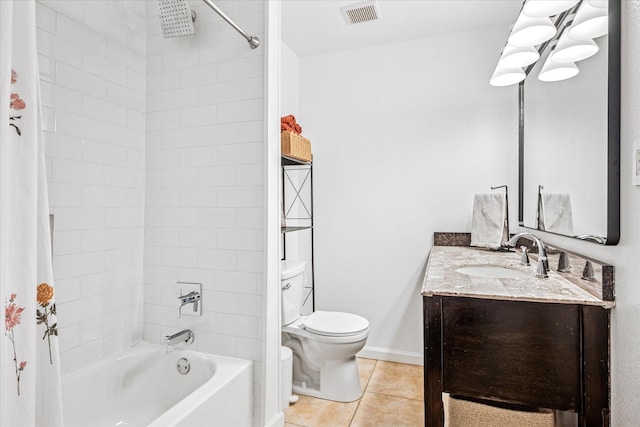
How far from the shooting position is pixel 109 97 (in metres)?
1.80

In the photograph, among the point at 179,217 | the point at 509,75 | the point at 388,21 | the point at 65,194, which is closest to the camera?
the point at 65,194

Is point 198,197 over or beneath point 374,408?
over

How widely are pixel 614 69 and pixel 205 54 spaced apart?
1742 mm

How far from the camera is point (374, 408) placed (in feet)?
7.19

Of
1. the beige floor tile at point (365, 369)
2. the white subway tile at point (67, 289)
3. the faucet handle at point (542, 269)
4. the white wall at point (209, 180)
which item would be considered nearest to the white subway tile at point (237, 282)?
the white wall at point (209, 180)

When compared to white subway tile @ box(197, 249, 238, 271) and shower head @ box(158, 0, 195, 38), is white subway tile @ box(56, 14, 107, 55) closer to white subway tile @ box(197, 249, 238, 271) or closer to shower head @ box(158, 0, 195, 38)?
shower head @ box(158, 0, 195, 38)

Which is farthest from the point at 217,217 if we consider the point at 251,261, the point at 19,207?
the point at 19,207

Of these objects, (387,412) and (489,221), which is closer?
(387,412)

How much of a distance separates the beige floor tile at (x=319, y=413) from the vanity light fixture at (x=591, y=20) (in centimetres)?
212

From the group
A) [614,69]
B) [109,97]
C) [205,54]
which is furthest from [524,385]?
[109,97]

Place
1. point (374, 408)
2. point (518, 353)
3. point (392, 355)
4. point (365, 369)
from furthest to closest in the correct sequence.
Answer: point (392, 355) → point (365, 369) → point (374, 408) → point (518, 353)

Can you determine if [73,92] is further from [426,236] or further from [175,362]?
[426,236]

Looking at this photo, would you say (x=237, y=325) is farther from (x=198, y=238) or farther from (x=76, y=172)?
(x=76, y=172)

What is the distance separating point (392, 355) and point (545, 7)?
2.43 meters
